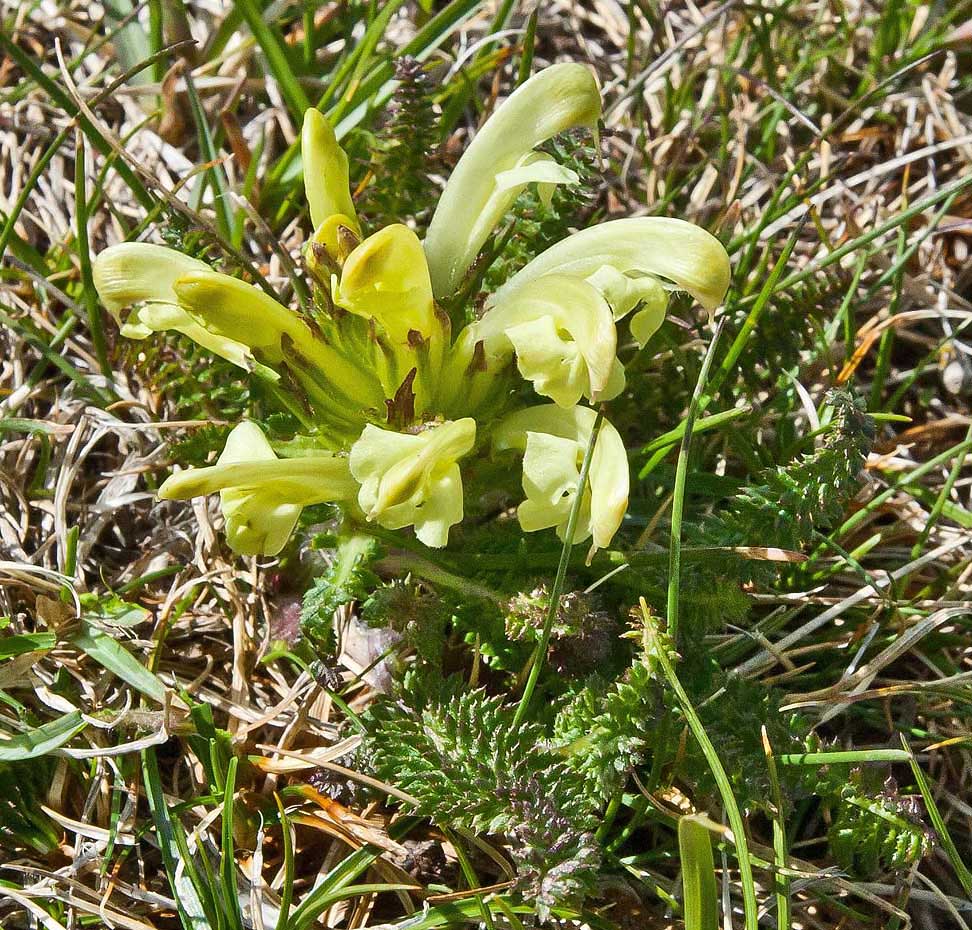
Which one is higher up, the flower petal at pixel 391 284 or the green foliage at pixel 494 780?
the flower petal at pixel 391 284

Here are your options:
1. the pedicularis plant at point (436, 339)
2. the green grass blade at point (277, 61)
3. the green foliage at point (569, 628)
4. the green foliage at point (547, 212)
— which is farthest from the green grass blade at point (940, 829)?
the green grass blade at point (277, 61)

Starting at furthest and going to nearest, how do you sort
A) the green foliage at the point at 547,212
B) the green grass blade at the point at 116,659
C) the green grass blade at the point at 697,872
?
the green foliage at the point at 547,212
the green grass blade at the point at 116,659
the green grass blade at the point at 697,872

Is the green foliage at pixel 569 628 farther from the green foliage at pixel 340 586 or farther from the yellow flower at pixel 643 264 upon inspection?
the yellow flower at pixel 643 264

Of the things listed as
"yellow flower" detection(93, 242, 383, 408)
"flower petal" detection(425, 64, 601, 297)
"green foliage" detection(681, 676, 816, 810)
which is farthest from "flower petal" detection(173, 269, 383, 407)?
"green foliage" detection(681, 676, 816, 810)

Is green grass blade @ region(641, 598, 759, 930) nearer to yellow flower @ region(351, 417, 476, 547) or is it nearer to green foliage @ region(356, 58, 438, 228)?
yellow flower @ region(351, 417, 476, 547)

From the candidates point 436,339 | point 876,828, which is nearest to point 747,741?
point 876,828

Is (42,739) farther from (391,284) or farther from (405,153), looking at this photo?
(405,153)
